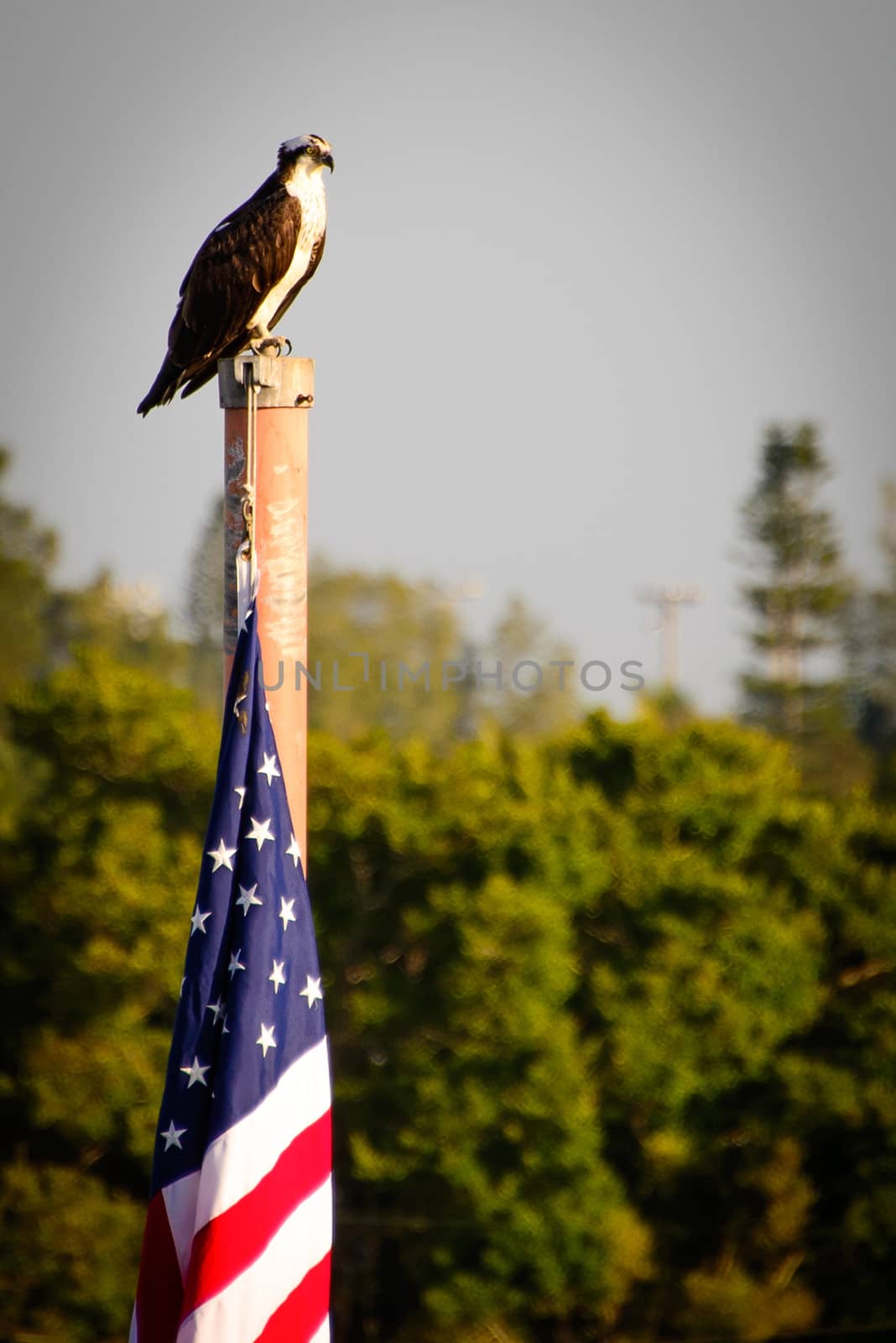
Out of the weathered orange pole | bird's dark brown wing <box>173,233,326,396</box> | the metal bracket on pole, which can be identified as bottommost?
the weathered orange pole

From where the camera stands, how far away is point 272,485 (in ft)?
19.8

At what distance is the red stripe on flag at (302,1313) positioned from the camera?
5926 millimetres

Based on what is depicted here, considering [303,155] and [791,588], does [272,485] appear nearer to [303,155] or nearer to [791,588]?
[303,155]

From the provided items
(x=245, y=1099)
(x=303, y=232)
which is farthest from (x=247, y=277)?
(x=245, y=1099)

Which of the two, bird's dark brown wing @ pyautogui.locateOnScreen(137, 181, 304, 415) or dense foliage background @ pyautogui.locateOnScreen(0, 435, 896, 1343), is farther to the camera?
dense foliage background @ pyautogui.locateOnScreen(0, 435, 896, 1343)

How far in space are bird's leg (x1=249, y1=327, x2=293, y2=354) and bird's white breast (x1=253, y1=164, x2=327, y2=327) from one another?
45 millimetres

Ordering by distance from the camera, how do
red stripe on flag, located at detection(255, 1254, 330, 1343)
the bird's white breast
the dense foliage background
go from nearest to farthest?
red stripe on flag, located at detection(255, 1254, 330, 1343)
the bird's white breast
the dense foliage background

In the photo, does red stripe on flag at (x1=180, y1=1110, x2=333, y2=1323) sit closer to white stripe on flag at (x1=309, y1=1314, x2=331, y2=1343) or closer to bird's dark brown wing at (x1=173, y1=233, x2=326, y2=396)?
white stripe on flag at (x1=309, y1=1314, x2=331, y2=1343)

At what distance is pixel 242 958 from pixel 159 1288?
1.18m

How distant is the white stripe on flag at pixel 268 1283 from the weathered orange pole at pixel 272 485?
156 centimetres

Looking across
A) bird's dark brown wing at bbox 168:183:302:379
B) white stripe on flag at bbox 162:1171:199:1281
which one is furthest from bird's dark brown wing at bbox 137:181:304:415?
white stripe on flag at bbox 162:1171:199:1281

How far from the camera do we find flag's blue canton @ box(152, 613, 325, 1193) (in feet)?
19.6

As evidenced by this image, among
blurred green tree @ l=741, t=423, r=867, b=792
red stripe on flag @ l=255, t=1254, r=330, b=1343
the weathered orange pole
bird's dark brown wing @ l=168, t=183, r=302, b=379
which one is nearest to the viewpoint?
red stripe on flag @ l=255, t=1254, r=330, b=1343

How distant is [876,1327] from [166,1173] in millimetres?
28958
